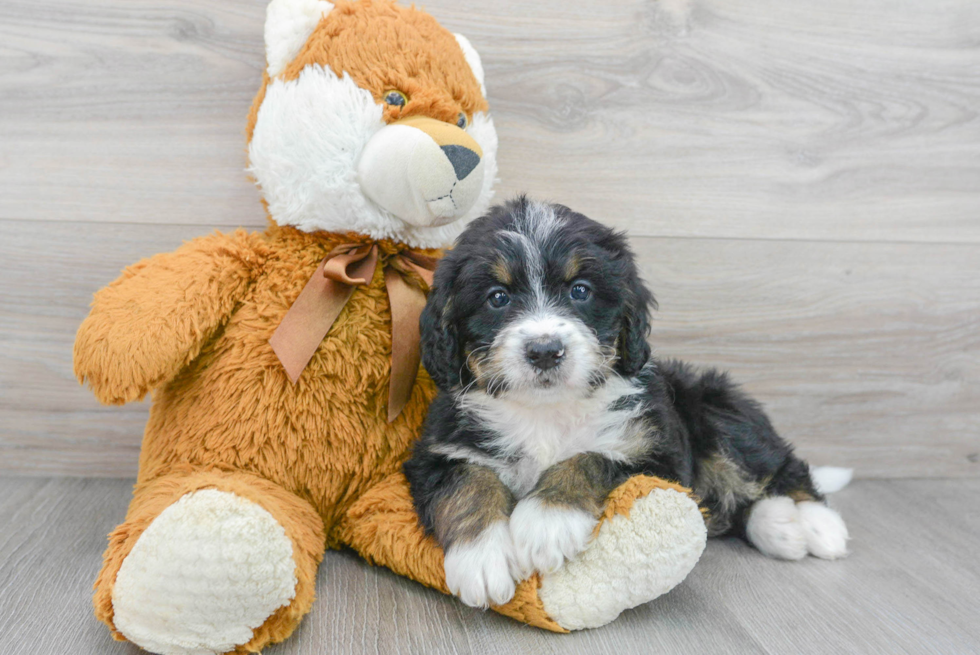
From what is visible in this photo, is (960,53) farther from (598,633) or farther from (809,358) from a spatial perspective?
(598,633)

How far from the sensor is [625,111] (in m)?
2.52

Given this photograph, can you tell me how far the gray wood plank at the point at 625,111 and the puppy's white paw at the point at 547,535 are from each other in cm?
127

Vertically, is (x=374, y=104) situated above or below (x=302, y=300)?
above

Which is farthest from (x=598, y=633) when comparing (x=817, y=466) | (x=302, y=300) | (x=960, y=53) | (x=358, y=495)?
(x=960, y=53)

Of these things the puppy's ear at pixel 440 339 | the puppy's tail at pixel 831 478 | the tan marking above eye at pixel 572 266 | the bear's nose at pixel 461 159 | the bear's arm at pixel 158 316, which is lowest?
the puppy's tail at pixel 831 478

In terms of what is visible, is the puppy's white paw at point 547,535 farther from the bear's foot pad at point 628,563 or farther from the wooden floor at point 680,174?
the wooden floor at point 680,174

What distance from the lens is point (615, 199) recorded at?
8.39ft

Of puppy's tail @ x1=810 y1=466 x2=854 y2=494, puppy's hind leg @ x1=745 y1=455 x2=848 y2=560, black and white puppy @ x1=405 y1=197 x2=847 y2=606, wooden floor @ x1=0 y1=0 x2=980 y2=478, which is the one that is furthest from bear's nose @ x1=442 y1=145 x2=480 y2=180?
puppy's tail @ x1=810 y1=466 x2=854 y2=494

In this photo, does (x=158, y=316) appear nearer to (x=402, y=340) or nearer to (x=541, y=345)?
(x=402, y=340)

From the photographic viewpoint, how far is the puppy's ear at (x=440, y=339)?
5.58 ft

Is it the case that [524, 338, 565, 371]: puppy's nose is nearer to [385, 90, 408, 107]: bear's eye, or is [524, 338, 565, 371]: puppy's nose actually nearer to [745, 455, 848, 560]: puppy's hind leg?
[385, 90, 408, 107]: bear's eye

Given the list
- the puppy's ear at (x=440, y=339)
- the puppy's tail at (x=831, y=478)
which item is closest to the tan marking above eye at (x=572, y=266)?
the puppy's ear at (x=440, y=339)

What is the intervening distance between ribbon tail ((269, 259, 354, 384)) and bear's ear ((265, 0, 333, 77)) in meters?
0.54

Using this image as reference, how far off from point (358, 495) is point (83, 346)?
0.76 metres
